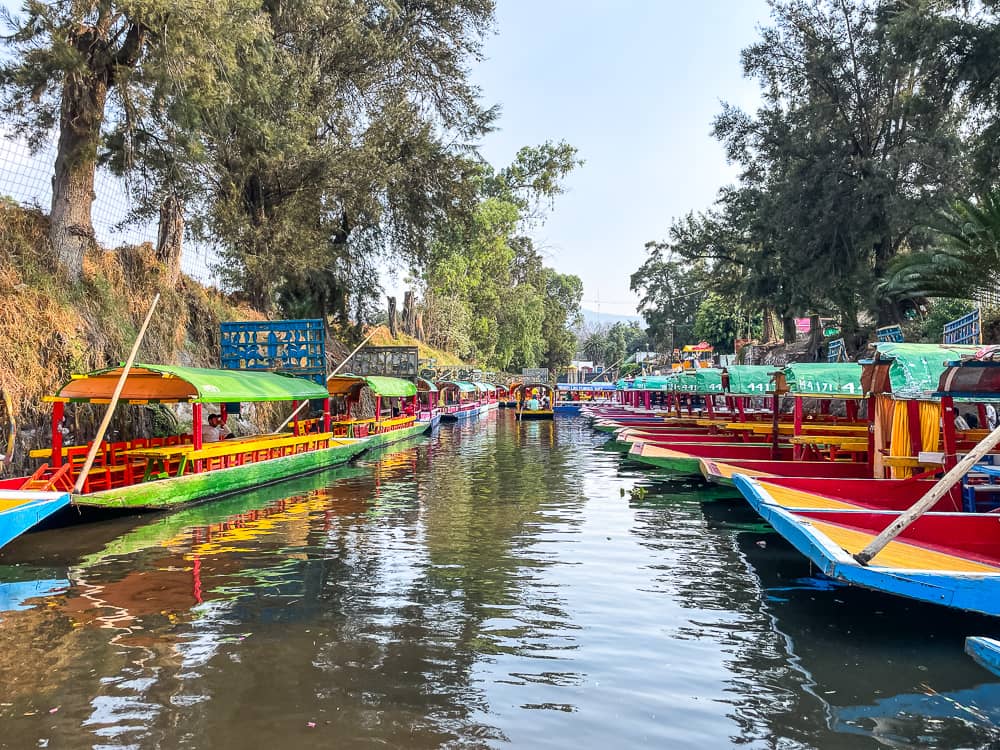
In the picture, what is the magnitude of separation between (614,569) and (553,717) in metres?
4.25

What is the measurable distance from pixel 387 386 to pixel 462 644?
66.6ft

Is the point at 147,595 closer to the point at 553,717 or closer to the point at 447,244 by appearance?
the point at 553,717

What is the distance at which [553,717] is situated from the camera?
504 cm

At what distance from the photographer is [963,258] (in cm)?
1738

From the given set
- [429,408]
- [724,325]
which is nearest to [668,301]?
[724,325]

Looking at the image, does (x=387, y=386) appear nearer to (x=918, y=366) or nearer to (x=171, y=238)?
(x=171, y=238)

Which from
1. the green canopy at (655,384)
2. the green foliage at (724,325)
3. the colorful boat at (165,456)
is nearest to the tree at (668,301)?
the green foliage at (724,325)

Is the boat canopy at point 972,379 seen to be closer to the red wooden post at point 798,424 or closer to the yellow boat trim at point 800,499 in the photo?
the yellow boat trim at point 800,499

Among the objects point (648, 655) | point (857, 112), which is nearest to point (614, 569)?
point (648, 655)

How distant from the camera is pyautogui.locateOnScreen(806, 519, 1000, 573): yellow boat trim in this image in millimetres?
7031

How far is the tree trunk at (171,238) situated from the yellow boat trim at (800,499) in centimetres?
1694

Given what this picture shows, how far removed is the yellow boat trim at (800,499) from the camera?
986 cm

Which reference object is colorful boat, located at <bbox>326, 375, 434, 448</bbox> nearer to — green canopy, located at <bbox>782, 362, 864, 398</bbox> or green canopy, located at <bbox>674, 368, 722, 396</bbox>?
green canopy, located at <bbox>674, 368, 722, 396</bbox>

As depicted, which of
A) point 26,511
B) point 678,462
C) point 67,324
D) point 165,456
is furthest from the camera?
point 678,462
